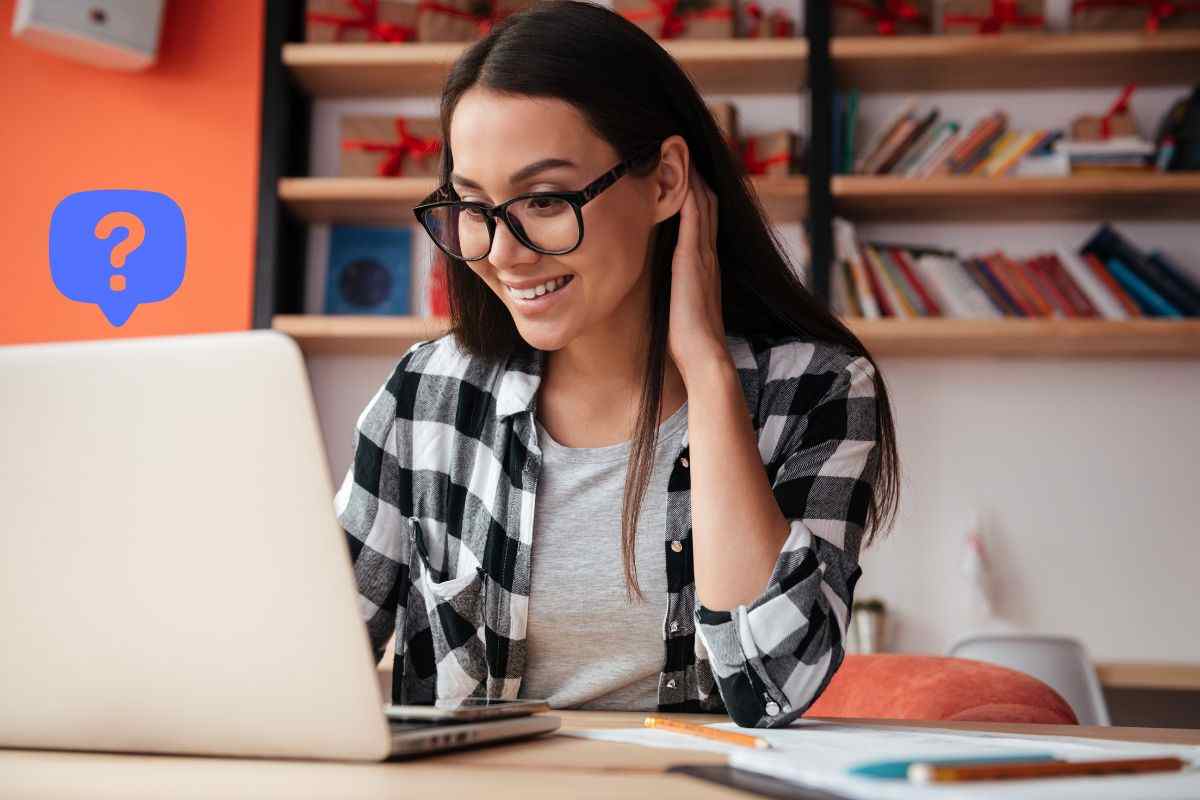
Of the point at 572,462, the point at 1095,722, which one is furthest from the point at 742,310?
the point at 1095,722

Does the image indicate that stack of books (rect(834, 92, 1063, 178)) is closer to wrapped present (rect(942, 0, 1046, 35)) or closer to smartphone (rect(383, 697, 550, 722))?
wrapped present (rect(942, 0, 1046, 35))

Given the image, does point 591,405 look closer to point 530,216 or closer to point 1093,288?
point 530,216

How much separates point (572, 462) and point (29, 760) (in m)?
0.79

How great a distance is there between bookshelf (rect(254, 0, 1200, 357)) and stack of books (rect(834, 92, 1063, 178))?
0.08 metres

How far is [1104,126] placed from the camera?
119 inches

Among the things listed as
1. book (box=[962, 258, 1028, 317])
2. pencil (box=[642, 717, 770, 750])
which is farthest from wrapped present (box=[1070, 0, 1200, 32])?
pencil (box=[642, 717, 770, 750])

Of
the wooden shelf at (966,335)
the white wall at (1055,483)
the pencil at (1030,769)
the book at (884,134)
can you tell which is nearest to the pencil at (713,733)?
the pencil at (1030,769)

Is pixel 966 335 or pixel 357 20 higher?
pixel 357 20

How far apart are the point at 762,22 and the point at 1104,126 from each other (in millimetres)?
919

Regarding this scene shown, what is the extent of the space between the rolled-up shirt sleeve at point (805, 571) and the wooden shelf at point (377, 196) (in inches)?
69.1

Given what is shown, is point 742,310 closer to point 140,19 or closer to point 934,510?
point 934,510

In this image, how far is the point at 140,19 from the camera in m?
3.11

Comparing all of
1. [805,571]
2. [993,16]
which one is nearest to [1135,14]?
[993,16]

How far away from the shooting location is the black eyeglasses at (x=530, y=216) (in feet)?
4.14
